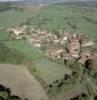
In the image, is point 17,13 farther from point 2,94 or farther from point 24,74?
point 2,94

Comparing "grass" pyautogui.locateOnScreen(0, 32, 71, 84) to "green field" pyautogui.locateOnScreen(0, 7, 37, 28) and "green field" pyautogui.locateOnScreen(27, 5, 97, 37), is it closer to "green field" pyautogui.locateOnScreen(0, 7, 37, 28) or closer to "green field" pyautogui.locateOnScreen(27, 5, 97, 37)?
"green field" pyautogui.locateOnScreen(27, 5, 97, 37)

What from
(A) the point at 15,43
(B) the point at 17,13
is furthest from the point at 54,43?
(B) the point at 17,13

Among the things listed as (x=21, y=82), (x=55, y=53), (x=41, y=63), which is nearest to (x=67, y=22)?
(x=55, y=53)

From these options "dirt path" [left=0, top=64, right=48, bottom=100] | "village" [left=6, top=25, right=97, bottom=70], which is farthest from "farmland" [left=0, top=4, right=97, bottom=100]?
"village" [left=6, top=25, right=97, bottom=70]

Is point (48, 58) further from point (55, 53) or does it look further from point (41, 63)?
point (41, 63)

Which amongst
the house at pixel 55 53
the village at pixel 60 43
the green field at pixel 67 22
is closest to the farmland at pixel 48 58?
the green field at pixel 67 22
